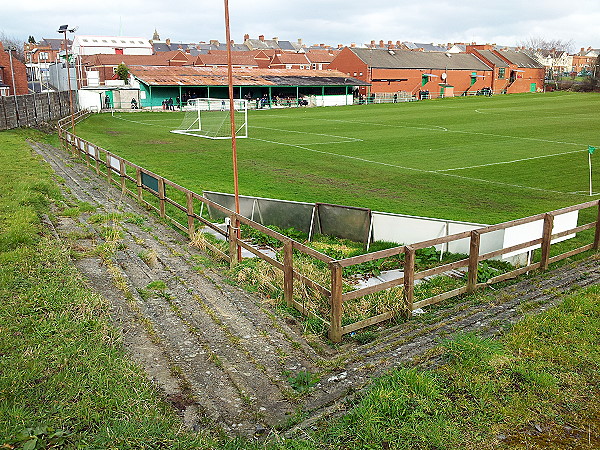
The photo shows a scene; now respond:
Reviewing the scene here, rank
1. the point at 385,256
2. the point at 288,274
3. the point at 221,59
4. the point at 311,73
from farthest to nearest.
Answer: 1. the point at 221,59
2. the point at 311,73
3. the point at 288,274
4. the point at 385,256

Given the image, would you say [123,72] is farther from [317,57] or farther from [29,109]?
[317,57]

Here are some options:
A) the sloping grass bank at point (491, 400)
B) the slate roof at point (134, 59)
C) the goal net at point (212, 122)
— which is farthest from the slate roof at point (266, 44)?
the sloping grass bank at point (491, 400)

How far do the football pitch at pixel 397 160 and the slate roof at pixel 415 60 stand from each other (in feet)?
107

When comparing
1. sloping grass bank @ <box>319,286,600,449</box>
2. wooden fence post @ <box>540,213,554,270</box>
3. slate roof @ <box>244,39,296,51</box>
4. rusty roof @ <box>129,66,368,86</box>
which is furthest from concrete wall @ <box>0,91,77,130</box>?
slate roof @ <box>244,39,296,51</box>

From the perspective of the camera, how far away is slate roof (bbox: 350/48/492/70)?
75.5 meters

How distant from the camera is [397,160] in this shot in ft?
79.4

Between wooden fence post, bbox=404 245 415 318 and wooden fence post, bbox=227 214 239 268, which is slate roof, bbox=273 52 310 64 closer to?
wooden fence post, bbox=227 214 239 268

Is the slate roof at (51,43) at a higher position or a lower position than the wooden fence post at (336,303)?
higher

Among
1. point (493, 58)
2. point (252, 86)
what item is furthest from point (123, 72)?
point (493, 58)

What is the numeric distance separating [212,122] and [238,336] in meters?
35.9

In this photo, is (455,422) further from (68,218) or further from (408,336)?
(68,218)

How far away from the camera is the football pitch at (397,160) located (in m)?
16.5

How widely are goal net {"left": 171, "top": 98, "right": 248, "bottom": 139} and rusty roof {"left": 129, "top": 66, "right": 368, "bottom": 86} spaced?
11.0 metres

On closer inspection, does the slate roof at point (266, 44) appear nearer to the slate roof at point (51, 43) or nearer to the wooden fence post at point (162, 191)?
the slate roof at point (51, 43)
